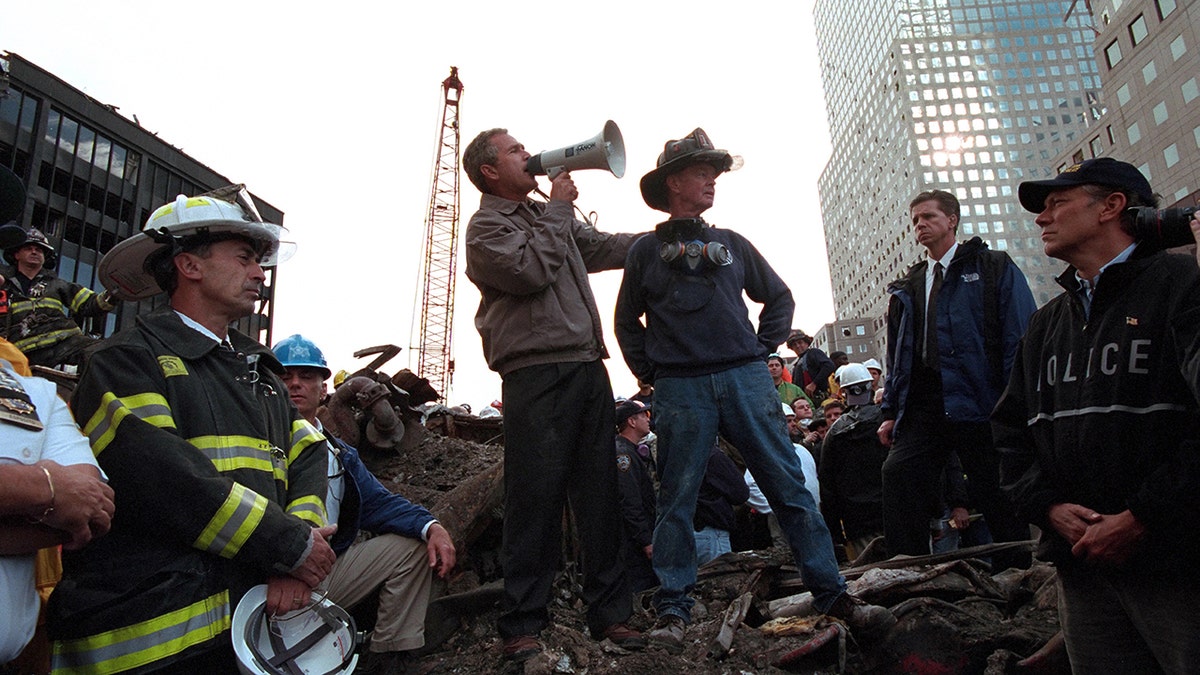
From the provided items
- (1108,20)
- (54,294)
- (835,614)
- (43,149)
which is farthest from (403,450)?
(1108,20)

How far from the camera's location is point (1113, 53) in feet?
142

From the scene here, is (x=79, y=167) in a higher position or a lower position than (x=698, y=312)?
higher

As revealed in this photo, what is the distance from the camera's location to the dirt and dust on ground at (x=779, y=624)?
115 inches

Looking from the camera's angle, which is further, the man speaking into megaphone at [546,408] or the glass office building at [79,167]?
the glass office building at [79,167]

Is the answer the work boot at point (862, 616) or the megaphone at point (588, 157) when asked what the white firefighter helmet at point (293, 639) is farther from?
the megaphone at point (588, 157)

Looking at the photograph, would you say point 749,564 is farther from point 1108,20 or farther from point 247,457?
point 1108,20

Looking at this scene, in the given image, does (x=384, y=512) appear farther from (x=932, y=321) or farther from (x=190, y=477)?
A: (x=932, y=321)

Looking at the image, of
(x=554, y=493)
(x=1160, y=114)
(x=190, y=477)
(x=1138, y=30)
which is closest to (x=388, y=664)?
(x=554, y=493)

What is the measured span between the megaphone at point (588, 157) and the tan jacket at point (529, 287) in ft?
0.73

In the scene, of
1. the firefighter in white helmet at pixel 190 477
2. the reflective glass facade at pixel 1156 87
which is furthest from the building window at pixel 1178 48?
the firefighter in white helmet at pixel 190 477

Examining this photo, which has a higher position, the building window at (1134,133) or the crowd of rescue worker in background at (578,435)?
the building window at (1134,133)

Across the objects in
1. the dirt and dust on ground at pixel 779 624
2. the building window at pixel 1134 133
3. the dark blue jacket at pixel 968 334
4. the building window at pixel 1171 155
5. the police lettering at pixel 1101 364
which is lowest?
the dirt and dust on ground at pixel 779 624

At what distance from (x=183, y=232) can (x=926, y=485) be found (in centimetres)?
390

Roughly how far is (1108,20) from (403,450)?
2141 inches
